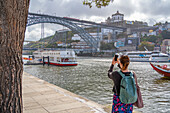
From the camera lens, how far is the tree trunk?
2.40 metres

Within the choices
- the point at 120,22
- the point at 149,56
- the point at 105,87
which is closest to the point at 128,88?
the point at 105,87

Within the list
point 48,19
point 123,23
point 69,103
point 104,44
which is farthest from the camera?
point 123,23

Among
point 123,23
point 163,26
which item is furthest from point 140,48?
point 123,23

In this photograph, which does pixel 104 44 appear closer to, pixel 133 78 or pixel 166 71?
pixel 166 71

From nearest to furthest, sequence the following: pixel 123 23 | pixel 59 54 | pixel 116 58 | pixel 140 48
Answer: pixel 116 58 → pixel 59 54 → pixel 140 48 → pixel 123 23

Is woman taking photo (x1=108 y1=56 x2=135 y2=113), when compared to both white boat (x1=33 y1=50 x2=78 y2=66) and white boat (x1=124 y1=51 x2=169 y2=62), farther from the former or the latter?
white boat (x1=124 y1=51 x2=169 y2=62)

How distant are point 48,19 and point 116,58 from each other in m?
59.8

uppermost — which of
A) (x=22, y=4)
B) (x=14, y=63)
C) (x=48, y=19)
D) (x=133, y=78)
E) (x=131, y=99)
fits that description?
(x=48, y=19)

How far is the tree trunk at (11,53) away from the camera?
7.87 ft

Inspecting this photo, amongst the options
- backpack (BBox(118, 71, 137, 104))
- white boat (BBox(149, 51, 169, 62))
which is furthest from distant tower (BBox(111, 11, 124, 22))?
backpack (BBox(118, 71, 137, 104))

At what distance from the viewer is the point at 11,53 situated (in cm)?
245

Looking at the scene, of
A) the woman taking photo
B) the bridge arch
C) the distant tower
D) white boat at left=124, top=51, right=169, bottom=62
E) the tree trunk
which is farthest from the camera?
the distant tower

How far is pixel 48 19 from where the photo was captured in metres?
60.0

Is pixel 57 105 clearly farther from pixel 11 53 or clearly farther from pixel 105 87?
Result: pixel 105 87
